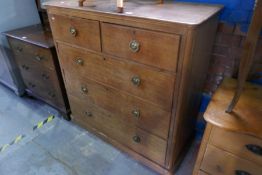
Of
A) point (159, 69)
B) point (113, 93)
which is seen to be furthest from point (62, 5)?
point (159, 69)

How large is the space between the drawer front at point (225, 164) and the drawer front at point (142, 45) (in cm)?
48

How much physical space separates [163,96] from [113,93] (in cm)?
37

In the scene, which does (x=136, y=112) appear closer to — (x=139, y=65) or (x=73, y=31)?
(x=139, y=65)

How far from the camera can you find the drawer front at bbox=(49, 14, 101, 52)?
1111 millimetres

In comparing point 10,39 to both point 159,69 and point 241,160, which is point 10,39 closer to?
point 159,69

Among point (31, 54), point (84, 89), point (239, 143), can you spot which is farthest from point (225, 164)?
point (31, 54)

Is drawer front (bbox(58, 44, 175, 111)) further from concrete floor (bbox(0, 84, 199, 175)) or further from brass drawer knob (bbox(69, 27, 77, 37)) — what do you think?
concrete floor (bbox(0, 84, 199, 175))

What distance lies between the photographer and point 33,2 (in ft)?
6.69

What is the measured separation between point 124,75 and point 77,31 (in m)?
0.39

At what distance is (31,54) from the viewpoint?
1760 mm

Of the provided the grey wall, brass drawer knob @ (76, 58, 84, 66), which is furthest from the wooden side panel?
the grey wall

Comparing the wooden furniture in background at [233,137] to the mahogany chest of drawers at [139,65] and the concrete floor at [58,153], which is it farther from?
the concrete floor at [58,153]

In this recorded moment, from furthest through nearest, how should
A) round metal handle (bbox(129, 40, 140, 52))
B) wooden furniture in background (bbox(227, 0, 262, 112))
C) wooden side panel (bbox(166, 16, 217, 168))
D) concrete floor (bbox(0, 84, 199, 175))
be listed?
1. concrete floor (bbox(0, 84, 199, 175))
2. round metal handle (bbox(129, 40, 140, 52))
3. wooden side panel (bbox(166, 16, 217, 168))
4. wooden furniture in background (bbox(227, 0, 262, 112))

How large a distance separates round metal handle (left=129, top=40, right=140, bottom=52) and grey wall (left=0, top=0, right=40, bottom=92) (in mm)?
1587
